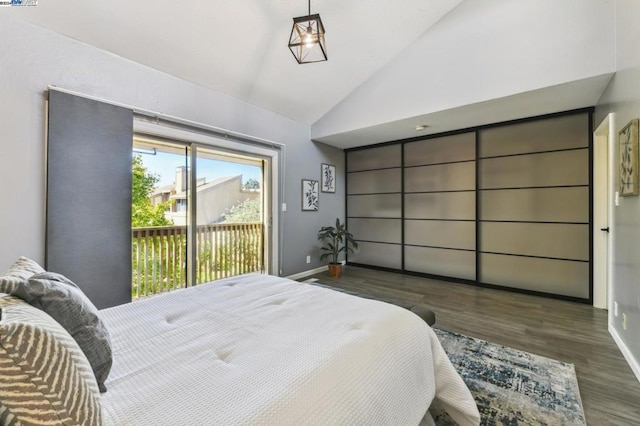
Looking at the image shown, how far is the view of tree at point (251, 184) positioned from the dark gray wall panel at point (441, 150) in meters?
2.57

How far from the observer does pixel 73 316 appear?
31.8 inches

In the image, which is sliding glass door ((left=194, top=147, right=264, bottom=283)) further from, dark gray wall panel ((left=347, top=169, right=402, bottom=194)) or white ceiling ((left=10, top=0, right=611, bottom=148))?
dark gray wall panel ((left=347, top=169, right=402, bottom=194))

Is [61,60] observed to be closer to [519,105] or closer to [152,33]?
[152,33]

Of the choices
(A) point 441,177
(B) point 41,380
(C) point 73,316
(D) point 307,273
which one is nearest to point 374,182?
(A) point 441,177

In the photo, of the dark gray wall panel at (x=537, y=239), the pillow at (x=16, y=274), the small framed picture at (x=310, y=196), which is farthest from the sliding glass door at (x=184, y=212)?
the dark gray wall panel at (x=537, y=239)

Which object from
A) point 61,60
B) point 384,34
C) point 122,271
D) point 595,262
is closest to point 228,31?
point 61,60

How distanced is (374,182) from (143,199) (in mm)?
3670

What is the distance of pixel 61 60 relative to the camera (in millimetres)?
2135

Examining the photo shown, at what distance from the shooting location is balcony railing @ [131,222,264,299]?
2895mm

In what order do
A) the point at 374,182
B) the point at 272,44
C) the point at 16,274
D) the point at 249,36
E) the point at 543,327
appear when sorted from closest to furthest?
the point at 16,274, the point at 543,327, the point at 249,36, the point at 272,44, the point at 374,182

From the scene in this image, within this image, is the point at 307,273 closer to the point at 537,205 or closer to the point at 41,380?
the point at 537,205

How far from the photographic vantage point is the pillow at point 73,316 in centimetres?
77

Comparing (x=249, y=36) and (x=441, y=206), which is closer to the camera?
(x=249, y=36)

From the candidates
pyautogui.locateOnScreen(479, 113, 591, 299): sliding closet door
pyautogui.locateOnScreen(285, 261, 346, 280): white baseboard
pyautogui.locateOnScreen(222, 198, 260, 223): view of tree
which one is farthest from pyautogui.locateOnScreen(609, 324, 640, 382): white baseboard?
pyautogui.locateOnScreen(222, 198, 260, 223): view of tree
